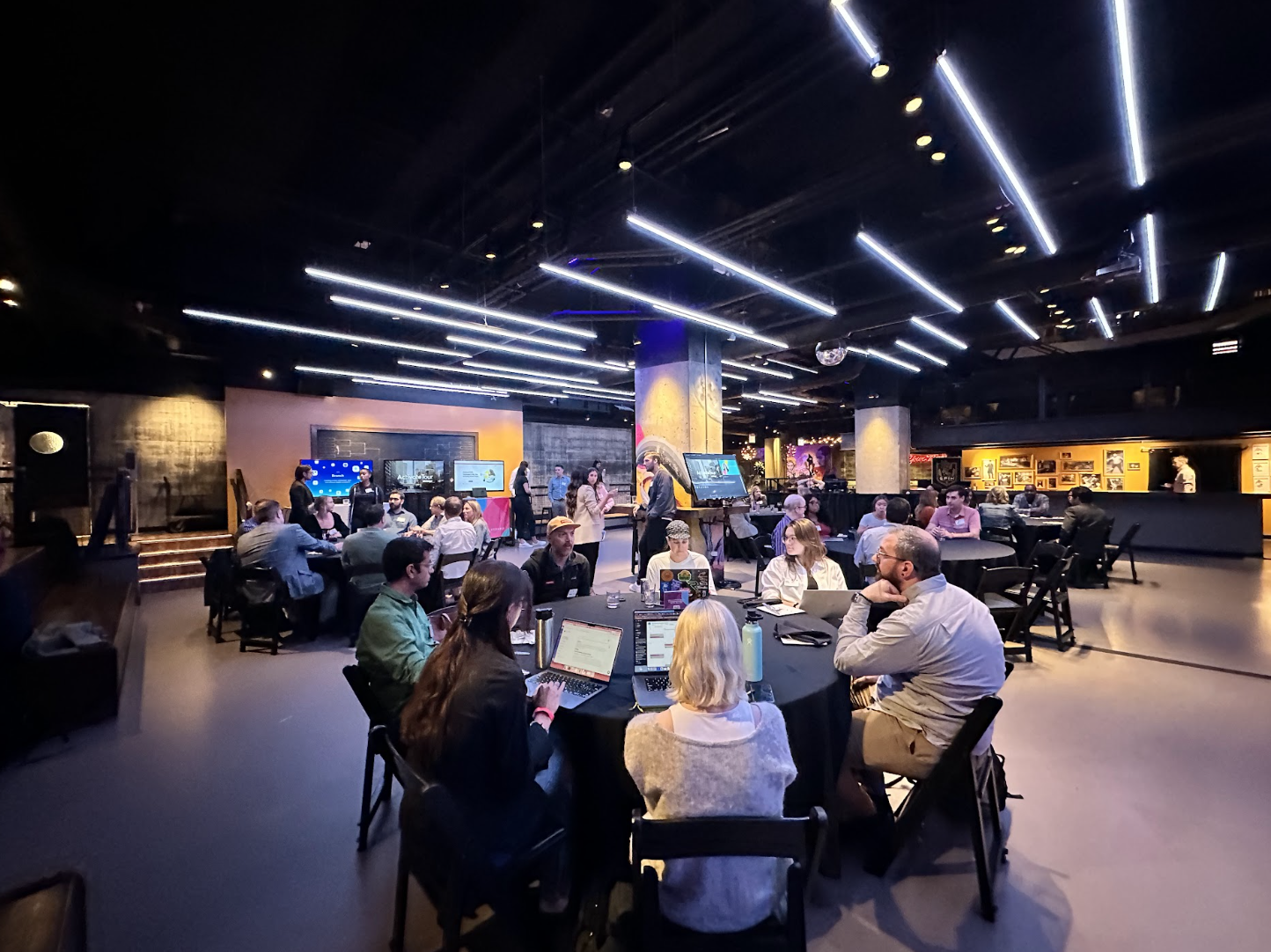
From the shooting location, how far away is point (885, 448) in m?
13.3

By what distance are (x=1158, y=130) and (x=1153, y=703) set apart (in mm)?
4570

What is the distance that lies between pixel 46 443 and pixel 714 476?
11.6 m

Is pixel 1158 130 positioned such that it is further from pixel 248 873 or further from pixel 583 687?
pixel 248 873

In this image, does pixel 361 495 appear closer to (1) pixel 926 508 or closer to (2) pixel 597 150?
(2) pixel 597 150

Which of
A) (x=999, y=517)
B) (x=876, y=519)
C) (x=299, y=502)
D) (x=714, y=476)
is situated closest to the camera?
(x=876, y=519)

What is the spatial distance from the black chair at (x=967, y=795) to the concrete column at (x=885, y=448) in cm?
1217

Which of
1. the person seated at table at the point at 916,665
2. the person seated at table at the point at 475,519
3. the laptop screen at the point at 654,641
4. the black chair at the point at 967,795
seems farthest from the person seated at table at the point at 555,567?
the person seated at table at the point at 475,519

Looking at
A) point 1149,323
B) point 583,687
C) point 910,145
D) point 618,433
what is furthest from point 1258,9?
point 618,433

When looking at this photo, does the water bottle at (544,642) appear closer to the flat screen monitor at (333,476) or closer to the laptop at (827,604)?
the laptop at (827,604)

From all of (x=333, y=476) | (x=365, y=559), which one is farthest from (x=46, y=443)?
(x=365, y=559)

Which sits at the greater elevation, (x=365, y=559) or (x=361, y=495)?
(x=361, y=495)

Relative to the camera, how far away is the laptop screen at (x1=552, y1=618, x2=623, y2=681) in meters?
2.08

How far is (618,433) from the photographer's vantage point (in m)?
19.4

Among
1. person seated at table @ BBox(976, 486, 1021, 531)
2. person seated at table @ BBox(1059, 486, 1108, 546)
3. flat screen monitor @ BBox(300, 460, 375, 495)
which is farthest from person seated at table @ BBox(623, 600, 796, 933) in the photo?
flat screen monitor @ BBox(300, 460, 375, 495)
